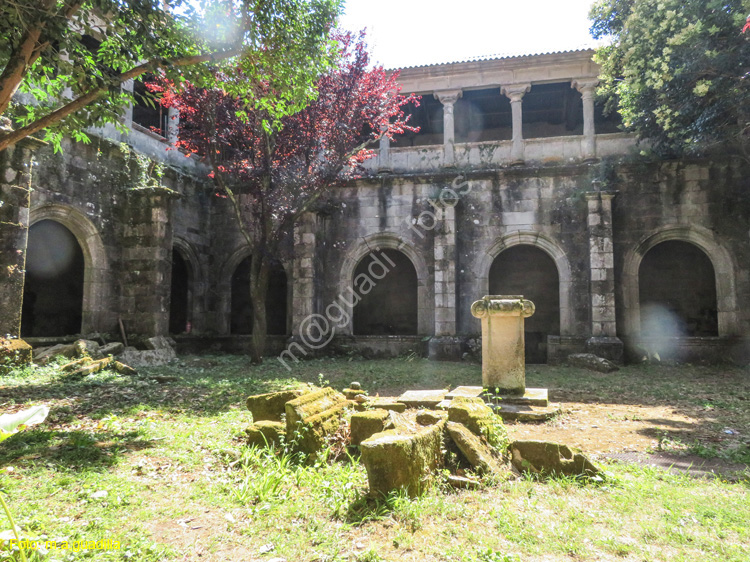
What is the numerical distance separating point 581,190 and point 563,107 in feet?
15.7

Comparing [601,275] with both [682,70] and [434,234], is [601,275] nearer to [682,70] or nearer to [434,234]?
[434,234]

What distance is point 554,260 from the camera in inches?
476

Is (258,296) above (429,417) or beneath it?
above

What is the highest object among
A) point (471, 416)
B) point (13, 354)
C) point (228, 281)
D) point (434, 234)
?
point (434, 234)

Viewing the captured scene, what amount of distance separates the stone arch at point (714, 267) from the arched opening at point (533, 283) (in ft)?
9.07

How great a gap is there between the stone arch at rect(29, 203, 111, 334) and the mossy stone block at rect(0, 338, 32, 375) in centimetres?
250

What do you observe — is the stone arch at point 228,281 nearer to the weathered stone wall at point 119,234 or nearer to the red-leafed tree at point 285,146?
the weathered stone wall at point 119,234

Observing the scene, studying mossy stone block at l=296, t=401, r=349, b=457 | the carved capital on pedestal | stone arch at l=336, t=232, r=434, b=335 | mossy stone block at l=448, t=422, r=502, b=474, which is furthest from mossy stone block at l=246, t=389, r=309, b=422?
the carved capital on pedestal

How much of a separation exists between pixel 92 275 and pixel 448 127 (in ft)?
31.6

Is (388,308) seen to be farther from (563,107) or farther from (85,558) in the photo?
(85,558)

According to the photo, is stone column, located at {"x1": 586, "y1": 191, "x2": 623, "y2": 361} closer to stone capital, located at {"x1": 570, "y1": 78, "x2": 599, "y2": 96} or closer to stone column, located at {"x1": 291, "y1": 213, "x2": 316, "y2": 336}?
stone capital, located at {"x1": 570, "y1": 78, "x2": 599, "y2": 96}

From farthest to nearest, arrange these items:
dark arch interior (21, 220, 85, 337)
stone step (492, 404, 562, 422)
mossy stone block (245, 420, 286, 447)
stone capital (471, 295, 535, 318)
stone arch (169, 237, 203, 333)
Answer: stone arch (169, 237, 203, 333) < dark arch interior (21, 220, 85, 337) < stone capital (471, 295, 535, 318) < stone step (492, 404, 562, 422) < mossy stone block (245, 420, 286, 447)

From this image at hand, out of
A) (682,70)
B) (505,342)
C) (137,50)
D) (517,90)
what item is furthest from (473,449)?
(517,90)

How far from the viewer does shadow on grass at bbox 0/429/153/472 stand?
3.79 metres
